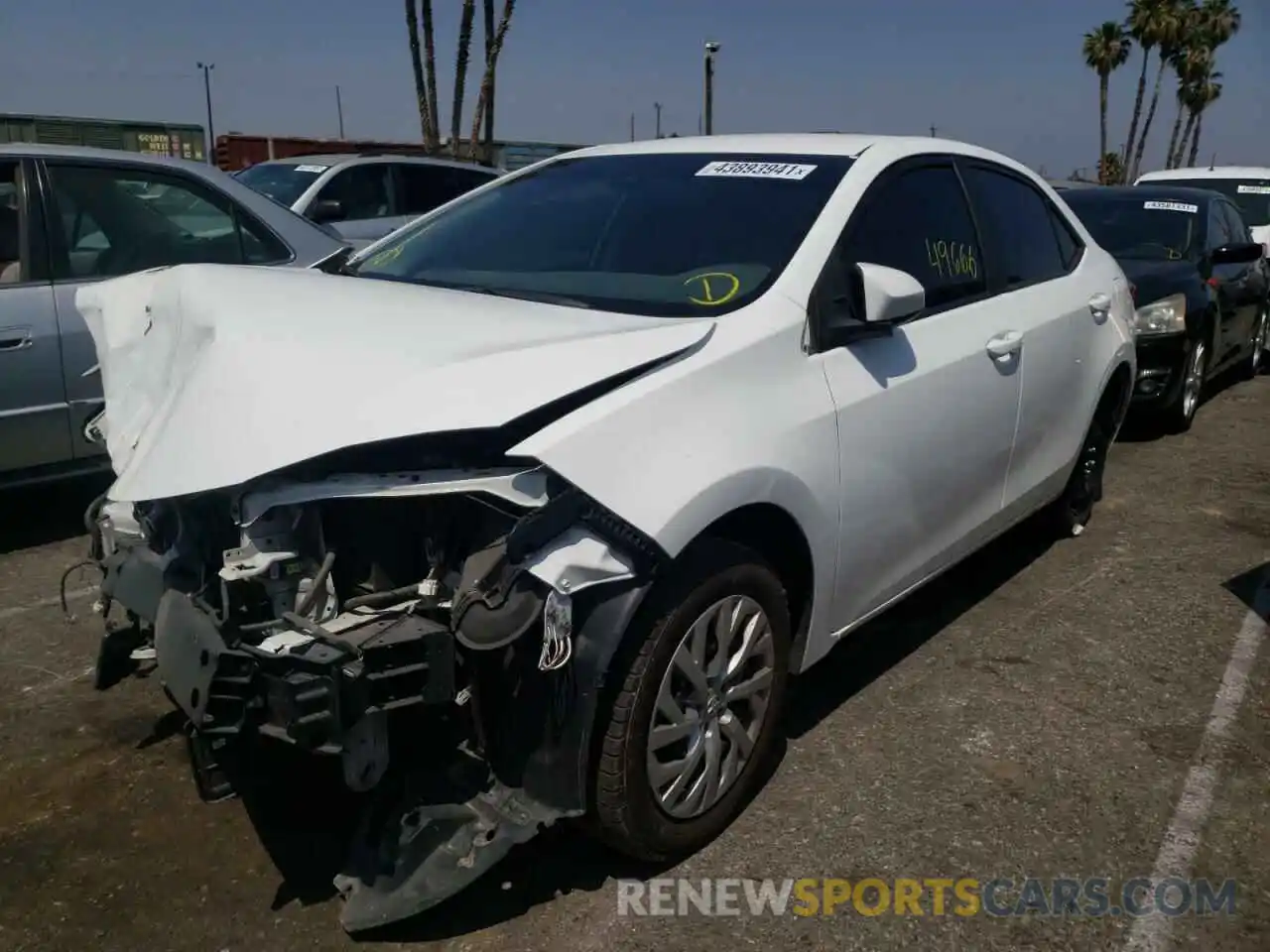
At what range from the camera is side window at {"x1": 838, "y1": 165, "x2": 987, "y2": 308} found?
3320 millimetres

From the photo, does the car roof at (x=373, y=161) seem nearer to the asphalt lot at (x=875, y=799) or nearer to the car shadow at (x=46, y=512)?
the car shadow at (x=46, y=512)

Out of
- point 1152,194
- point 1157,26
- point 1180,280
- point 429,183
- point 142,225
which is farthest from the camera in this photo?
point 1157,26

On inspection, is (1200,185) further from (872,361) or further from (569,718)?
(569,718)

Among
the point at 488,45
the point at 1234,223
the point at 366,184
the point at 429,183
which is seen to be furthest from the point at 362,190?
the point at 488,45

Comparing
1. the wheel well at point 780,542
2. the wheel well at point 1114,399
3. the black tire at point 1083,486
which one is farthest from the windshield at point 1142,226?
the wheel well at point 780,542

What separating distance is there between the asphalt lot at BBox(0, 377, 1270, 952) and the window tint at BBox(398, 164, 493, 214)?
595 cm

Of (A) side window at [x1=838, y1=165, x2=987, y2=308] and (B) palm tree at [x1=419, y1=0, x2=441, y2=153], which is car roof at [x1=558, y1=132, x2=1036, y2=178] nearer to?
(A) side window at [x1=838, y1=165, x2=987, y2=308]

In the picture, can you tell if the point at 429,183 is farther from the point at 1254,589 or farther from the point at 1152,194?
the point at 1254,589

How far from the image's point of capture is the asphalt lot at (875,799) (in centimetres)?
256

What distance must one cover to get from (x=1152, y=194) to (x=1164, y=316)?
1.79m

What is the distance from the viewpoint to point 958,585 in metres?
4.70

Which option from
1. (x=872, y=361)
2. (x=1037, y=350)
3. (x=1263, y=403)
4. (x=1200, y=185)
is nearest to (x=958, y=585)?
(x=1037, y=350)

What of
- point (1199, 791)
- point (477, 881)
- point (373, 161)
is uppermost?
point (373, 161)

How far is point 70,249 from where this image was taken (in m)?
4.93
